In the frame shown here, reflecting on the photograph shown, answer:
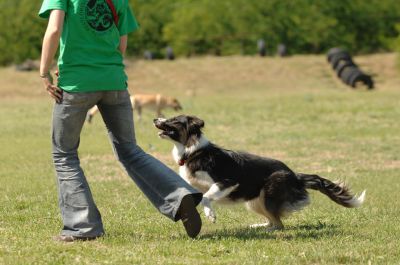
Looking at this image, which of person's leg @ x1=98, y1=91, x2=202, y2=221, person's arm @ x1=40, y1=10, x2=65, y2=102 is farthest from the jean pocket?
person's leg @ x1=98, y1=91, x2=202, y2=221

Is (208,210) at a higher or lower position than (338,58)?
higher

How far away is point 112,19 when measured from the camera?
6.65 metres

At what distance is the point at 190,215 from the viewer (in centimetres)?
673

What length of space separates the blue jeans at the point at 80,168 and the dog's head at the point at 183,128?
2.12 ft

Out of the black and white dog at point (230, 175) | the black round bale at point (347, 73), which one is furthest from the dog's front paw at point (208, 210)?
the black round bale at point (347, 73)

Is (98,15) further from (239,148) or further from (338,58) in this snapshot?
(338,58)

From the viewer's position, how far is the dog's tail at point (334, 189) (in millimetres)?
7840

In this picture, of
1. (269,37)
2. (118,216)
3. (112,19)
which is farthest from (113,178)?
(269,37)

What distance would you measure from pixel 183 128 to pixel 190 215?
1037 millimetres

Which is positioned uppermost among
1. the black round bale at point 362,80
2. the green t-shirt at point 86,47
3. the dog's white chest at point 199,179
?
the green t-shirt at point 86,47

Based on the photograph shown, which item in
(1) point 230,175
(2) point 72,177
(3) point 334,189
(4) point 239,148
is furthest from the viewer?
(4) point 239,148

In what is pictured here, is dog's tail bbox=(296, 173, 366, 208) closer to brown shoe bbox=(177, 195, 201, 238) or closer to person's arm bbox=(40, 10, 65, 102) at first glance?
brown shoe bbox=(177, 195, 201, 238)

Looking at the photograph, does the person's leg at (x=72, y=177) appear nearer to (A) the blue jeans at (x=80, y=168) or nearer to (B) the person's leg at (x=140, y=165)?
(A) the blue jeans at (x=80, y=168)

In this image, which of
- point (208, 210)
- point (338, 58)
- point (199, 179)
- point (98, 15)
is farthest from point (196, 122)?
point (338, 58)
